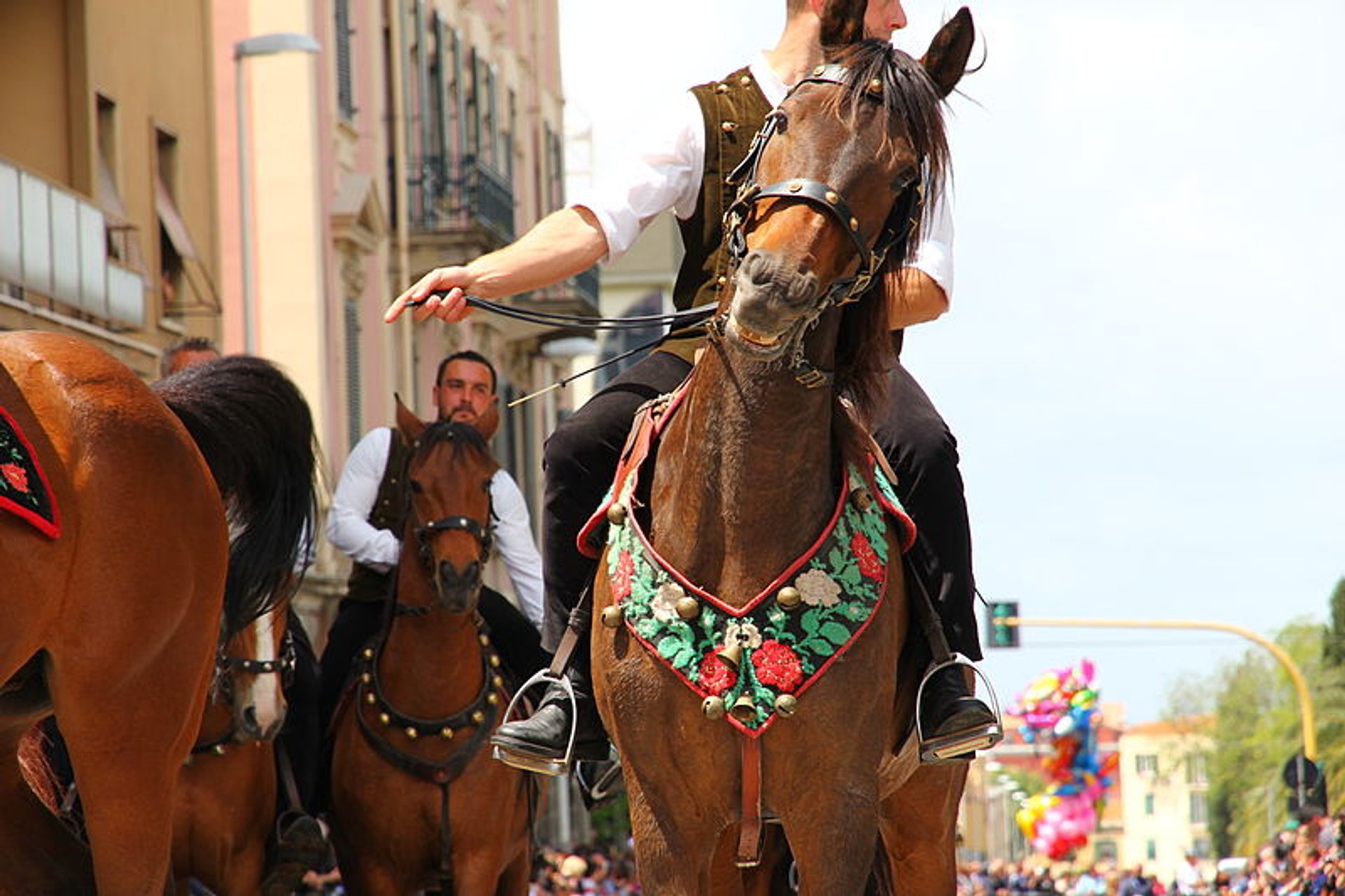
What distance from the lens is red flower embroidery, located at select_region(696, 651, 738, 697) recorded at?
6152 millimetres

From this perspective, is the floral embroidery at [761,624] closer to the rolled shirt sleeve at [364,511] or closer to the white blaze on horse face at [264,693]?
the white blaze on horse face at [264,693]

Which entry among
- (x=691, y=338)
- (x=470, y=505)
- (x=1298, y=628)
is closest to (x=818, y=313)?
(x=691, y=338)

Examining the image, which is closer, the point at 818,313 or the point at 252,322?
Answer: the point at 818,313

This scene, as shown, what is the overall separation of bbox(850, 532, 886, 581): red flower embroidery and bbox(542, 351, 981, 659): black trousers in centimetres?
75

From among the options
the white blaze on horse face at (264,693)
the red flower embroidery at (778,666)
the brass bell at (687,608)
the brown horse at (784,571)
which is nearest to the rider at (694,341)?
the brown horse at (784,571)

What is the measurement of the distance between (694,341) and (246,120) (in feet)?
79.6

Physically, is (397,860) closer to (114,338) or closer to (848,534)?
(848,534)

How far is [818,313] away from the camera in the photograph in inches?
229

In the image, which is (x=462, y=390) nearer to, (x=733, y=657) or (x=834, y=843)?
(x=733, y=657)

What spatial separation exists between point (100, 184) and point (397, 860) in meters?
16.2

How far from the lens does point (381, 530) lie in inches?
465

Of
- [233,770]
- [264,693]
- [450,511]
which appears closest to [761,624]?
[264,693]

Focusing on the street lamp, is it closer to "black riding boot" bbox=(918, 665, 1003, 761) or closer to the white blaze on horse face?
the white blaze on horse face

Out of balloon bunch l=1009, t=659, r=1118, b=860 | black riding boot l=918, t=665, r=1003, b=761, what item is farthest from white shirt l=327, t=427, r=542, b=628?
balloon bunch l=1009, t=659, r=1118, b=860
